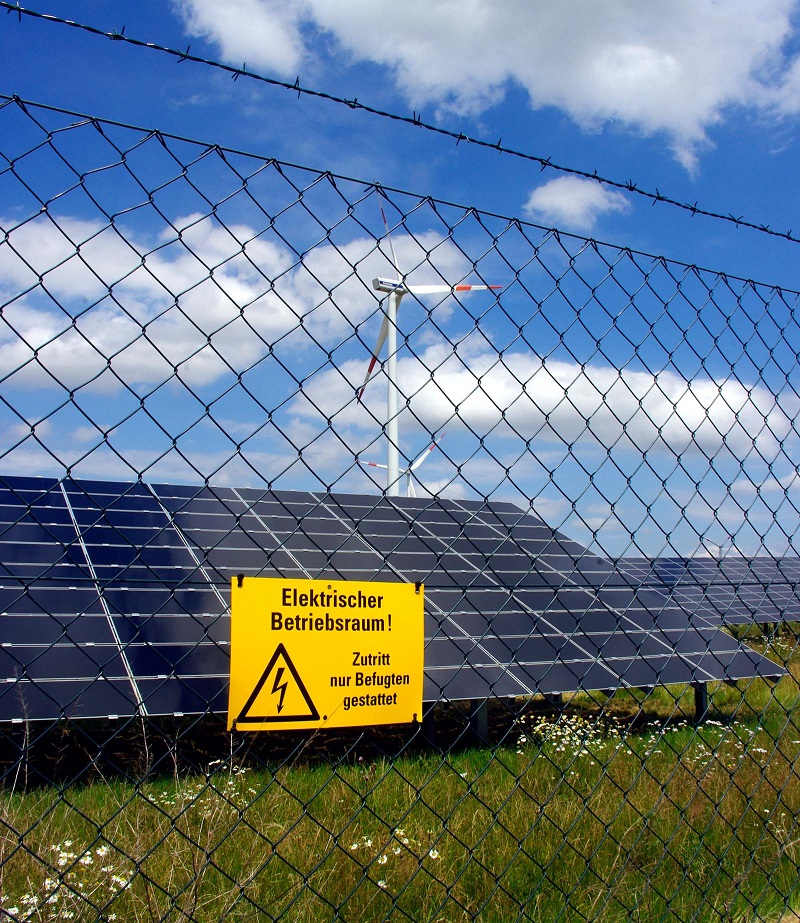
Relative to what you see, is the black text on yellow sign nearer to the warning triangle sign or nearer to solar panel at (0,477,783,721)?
the warning triangle sign

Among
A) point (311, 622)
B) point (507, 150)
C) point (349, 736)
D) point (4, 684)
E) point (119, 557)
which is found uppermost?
point (507, 150)

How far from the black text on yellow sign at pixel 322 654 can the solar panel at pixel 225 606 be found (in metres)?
1.04

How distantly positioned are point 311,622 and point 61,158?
4.30ft

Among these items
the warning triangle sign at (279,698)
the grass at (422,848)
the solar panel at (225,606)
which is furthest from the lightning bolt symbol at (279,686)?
the solar panel at (225,606)

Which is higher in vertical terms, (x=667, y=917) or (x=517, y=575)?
(x=517, y=575)

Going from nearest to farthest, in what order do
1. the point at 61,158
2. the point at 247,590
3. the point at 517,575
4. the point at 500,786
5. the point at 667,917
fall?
1. the point at 61,158
2. the point at 247,590
3. the point at 667,917
4. the point at 500,786
5. the point at 517,575

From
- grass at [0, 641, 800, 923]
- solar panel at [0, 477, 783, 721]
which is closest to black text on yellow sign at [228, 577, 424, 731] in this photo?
grass at [0, 641, 800, 923]

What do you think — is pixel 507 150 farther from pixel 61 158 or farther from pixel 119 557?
pixel 119 557

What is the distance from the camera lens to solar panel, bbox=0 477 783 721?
15.1 feet

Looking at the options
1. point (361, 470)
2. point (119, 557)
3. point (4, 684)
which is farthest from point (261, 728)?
point (119, 557)

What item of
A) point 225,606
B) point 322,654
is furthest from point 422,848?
point 322,654

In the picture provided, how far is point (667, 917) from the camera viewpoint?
3.15 metres

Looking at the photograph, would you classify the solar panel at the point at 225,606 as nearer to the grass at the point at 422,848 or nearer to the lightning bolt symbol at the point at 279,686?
the grass at the point at 422,848

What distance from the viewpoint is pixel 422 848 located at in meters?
3.83
